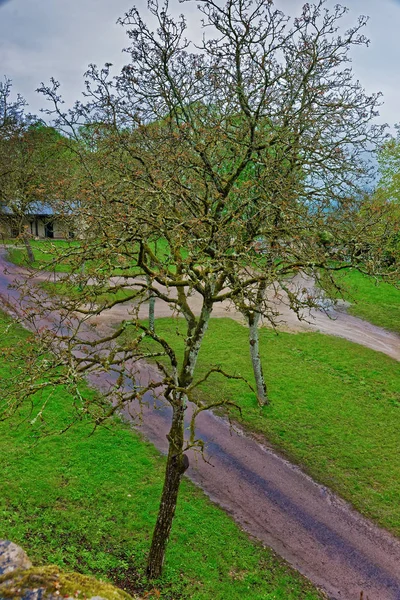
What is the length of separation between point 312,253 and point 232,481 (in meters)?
6.68

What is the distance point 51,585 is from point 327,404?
14.0m

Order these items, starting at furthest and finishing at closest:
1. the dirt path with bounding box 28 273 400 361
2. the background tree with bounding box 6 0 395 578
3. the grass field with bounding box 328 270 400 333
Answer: the grass field with bounding box 328 270 400 333 < the dirt path with bounding box 28 273 400 361 < the background tree with bounding box 6 0 395 578

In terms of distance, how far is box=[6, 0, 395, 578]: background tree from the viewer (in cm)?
771

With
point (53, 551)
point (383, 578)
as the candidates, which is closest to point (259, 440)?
point (383, 578)

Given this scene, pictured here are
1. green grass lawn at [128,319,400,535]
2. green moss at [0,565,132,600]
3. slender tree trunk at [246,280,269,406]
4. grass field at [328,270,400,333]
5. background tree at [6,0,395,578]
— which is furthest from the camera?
grass field at [328,270,400,333]

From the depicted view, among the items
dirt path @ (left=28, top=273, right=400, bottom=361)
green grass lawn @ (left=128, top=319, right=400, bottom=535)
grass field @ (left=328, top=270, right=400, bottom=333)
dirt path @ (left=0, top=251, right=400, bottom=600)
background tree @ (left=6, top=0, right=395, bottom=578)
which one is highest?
background tree @ (left=6, top=0, right=395, bottom=578)

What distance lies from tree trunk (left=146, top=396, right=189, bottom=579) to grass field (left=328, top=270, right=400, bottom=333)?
1849 centimetres

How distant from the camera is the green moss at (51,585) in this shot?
301cm

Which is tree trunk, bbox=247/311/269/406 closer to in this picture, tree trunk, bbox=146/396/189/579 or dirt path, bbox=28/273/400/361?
tree trunk, bbox=146/396/189/579

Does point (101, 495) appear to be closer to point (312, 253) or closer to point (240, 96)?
point (312, 253)

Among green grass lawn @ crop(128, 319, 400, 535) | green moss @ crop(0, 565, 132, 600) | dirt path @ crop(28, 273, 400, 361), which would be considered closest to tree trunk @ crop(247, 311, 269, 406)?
green grass lawn @ crop(128, 319, 400, 535)

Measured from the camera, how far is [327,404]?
15672 mm

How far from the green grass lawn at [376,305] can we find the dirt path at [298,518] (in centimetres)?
1448

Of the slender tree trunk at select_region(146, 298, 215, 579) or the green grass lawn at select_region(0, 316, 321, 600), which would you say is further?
the green grass lawn at select_region(0, 316, 321, 600)
